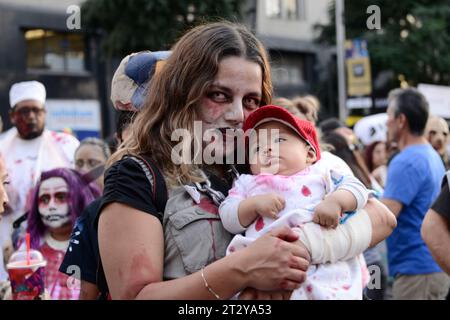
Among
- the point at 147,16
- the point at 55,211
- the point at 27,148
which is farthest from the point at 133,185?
the point at 147,16

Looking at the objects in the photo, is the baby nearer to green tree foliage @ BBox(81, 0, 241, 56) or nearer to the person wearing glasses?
the person wearing glasses

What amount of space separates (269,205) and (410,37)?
57.5ft

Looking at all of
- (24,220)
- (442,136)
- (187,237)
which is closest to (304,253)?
(187,237)

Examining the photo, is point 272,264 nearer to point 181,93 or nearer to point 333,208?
point 333,208

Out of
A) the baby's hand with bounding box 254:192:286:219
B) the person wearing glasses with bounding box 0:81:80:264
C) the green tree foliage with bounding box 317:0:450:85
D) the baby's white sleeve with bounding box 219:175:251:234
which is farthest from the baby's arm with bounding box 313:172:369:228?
the green tree foliage with bounding box 317:0:450:85

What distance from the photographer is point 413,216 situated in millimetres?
4629

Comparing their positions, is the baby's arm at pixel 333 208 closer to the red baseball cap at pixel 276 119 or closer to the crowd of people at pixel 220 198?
the crowd of people at pixel 220 198

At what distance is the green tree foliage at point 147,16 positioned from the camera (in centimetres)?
1433

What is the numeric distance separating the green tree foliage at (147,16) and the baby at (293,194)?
12.4 m

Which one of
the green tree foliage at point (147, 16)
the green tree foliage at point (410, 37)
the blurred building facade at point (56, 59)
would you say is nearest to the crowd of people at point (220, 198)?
the green tree foliage at point (147, 16)

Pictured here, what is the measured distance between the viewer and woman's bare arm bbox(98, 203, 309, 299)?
67.8 inches

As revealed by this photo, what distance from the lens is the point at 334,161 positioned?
82.7 inches
